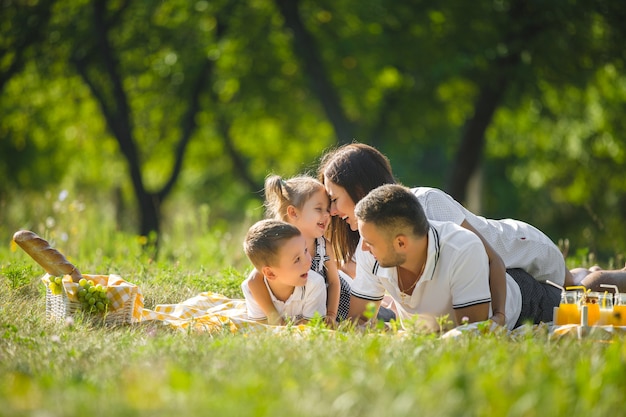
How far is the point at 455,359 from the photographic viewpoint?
355 cm

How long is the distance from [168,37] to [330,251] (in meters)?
10.9

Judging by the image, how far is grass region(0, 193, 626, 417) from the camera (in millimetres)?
2746

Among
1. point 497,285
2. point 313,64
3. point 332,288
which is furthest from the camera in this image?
point 313,64

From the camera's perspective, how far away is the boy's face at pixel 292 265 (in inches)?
217

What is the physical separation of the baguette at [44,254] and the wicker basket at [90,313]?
0.61 feet

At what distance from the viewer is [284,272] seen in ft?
18.3

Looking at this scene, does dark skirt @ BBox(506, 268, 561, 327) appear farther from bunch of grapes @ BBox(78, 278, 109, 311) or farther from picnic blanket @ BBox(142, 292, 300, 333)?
bunch of grapes @ BBox(78, 278, 109, 311)

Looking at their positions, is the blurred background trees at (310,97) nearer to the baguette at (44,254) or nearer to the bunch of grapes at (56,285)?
the baguette at (44,254)

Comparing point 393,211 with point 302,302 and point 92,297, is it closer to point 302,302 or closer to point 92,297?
point 302,302

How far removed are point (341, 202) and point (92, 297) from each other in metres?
1.81

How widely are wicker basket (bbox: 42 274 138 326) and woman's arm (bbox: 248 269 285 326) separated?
2.65 ft

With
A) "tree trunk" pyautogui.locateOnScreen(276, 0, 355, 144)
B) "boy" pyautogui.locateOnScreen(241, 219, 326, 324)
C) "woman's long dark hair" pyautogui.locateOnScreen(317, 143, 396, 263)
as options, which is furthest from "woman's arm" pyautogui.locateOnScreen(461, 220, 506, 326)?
"tree trunk" pyautogui.locateOnScreen(276, 0, 355, 144)

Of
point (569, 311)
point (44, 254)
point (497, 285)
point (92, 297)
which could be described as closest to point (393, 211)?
point (497, 285)

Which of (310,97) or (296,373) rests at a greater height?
(310,97)
